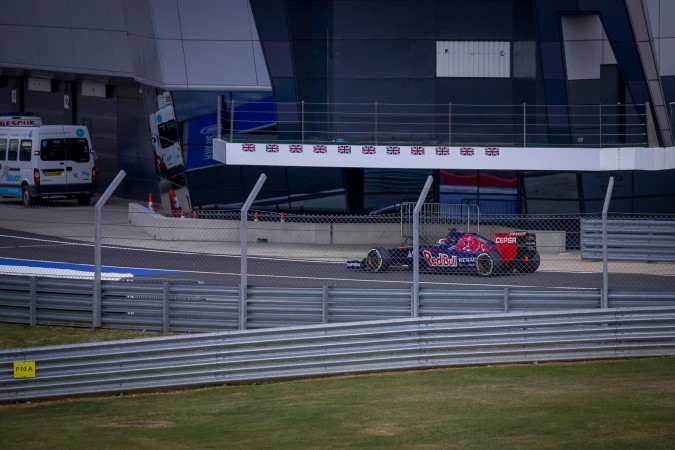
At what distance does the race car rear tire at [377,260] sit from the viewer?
69.7ft

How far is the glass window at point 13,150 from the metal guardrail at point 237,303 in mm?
15732

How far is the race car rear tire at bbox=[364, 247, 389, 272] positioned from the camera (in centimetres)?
2125

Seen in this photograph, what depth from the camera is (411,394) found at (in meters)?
13.0

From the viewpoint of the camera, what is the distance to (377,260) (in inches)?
848

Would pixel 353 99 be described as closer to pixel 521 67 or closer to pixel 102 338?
pixel 521 67

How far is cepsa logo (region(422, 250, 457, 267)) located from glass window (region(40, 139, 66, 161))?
50.9 ft

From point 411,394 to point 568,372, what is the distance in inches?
92.3

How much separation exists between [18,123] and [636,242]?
20.8 metres

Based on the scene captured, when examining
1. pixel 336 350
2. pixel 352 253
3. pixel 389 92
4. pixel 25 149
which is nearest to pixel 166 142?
pixel 25 149

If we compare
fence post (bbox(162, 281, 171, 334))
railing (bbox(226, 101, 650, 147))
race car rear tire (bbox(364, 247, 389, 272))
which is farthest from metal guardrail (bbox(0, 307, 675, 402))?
railing (bbox(226, 101, 650, 147))

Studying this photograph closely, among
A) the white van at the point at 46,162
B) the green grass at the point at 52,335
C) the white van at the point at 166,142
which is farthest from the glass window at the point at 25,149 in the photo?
the green grass at the point at 52,335

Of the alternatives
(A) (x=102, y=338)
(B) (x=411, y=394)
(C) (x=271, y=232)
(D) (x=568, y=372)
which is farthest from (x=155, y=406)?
(C) (x=271, y=232)

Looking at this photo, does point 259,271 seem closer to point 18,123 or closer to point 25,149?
point 25,149

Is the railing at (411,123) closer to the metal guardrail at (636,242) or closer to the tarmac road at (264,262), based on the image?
the tarmac road at (264,262)
